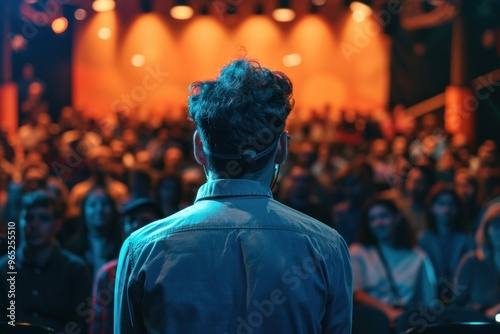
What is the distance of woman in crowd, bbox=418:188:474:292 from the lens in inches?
228

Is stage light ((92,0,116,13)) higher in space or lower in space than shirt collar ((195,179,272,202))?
higher

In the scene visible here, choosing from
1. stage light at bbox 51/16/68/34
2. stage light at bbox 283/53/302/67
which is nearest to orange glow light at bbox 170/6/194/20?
stage light at bbox 51/16/68/34

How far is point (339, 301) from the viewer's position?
163 cm

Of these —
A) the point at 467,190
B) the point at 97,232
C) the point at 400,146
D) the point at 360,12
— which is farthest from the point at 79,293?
the point at 360,12

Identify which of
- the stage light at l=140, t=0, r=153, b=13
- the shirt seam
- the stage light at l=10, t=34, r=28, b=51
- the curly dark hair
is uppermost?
the stage light at l=140, t=0, r=153, b=13

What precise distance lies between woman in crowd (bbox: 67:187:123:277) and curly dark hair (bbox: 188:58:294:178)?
3.45m

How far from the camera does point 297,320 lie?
1.59 meters

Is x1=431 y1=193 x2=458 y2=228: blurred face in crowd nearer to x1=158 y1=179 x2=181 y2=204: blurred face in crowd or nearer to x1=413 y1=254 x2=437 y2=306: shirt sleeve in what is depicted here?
x1=413 y1=254 x2=437 y2=306: shirt sleeve

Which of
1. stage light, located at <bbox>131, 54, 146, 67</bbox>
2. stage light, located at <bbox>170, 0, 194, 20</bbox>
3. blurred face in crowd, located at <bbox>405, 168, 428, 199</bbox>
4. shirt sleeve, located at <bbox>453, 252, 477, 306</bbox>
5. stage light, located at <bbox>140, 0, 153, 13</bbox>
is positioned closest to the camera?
shirt sleeve, located at <bbox>453, 252, 477, 306</bbox>

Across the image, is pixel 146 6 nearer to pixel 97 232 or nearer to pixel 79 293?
pixel 97 232

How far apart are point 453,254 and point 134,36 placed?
14935mm

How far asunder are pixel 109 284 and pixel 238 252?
2519 mm

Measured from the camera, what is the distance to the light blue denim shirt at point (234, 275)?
1573 millimetres

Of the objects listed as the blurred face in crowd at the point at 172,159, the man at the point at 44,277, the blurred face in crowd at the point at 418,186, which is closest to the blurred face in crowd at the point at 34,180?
the blurred face in crowd at the point at 172,159
